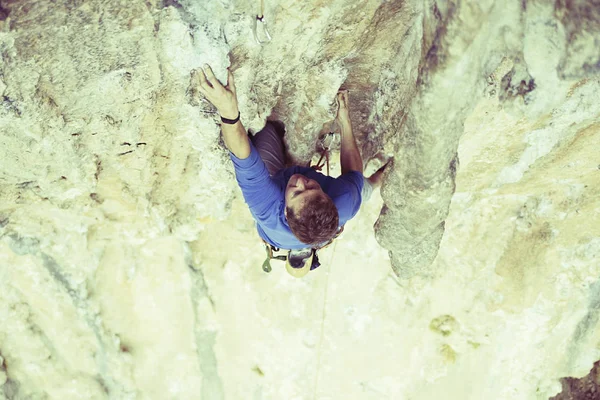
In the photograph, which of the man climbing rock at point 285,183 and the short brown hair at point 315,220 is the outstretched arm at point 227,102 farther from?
the short brown hair at point 315,220

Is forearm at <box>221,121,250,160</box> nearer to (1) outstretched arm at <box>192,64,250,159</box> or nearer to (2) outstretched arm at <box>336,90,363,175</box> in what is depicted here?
(1) outstretched arm at <box>192,64,250,159</box>

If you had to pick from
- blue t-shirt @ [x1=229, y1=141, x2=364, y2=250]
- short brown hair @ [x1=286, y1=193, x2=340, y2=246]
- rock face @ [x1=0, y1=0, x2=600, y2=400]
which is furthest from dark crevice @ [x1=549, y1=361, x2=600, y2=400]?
short brown hair @ [x1=286, y1=193, x2=340, y2=246]

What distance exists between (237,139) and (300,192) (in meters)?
0.38

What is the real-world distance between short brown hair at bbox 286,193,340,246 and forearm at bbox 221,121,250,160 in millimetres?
345

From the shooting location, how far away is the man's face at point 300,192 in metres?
2.03

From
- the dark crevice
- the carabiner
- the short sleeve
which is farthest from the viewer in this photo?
the dark crevice

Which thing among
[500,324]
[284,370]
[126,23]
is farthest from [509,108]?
[284,370]

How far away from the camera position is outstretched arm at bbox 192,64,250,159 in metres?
2.05

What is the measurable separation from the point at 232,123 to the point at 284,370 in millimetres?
2724

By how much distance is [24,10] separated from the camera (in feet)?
6.08

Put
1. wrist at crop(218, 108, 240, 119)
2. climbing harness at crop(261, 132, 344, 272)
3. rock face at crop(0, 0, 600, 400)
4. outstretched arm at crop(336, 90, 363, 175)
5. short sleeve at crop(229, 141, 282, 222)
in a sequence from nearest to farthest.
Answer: rock face at crop(0, 0, 600, 400) < wrist at crop(218, 108, 240, 119) < short sleeve at crop(229, 141, 282, 222) < outstretched arm at crop(336, 90, 363, 175) < climbing harness at crop(261, 132, 344, 272)

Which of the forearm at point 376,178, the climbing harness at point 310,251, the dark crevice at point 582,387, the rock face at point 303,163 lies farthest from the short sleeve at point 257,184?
the dark crevice at point 582,387

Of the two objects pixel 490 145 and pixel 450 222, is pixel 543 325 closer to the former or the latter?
pixel 450 222

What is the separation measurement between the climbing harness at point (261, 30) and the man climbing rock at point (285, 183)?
19 centimetres
